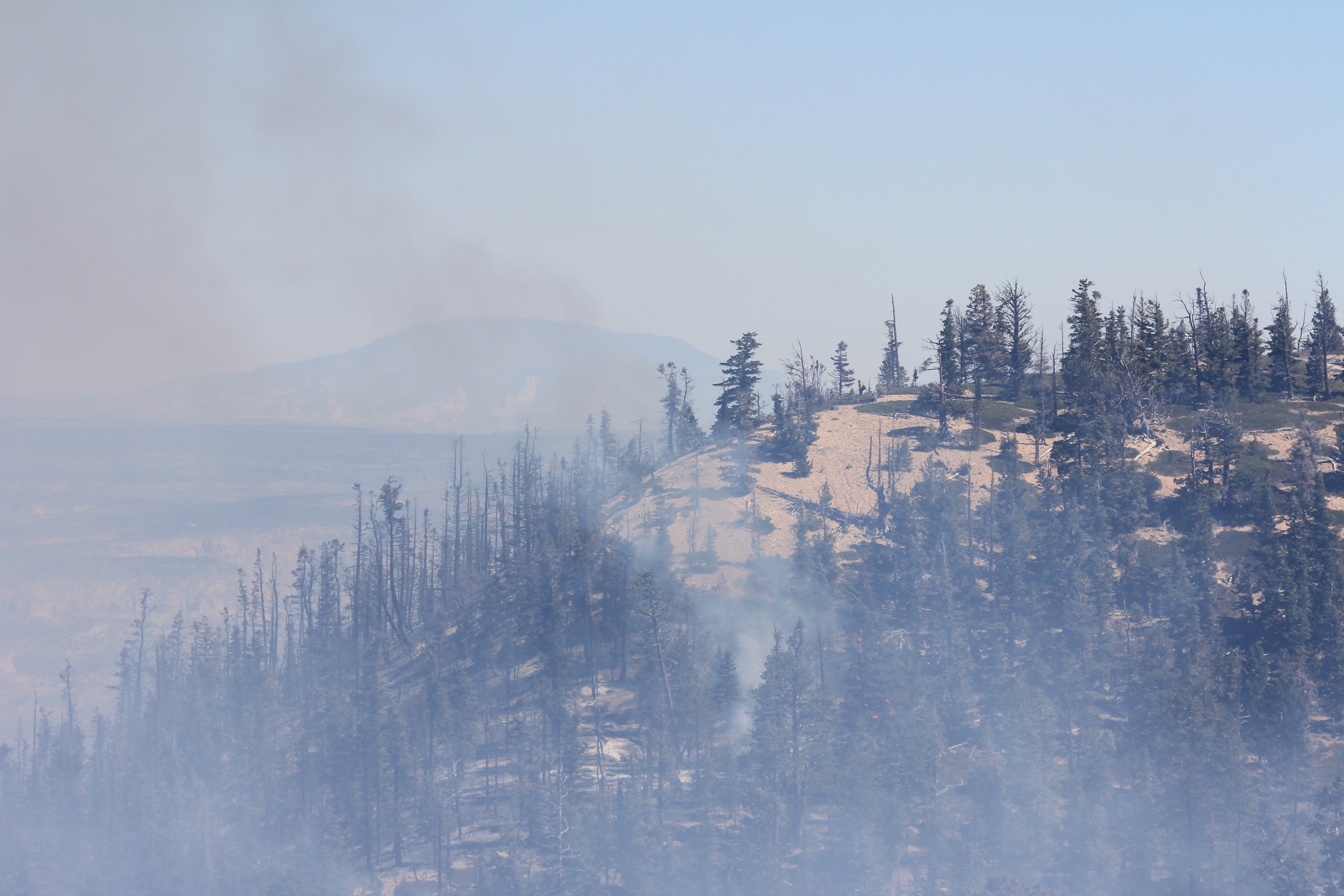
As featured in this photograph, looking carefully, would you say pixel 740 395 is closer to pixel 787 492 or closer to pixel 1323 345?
pixel 787 492

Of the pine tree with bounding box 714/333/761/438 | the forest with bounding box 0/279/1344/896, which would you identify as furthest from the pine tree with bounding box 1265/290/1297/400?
the pine tree with bounding box 714/333/761/438

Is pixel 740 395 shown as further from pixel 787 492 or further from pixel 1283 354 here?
pixel 1283 354

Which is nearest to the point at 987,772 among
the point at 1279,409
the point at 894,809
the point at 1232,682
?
the point at 894,809

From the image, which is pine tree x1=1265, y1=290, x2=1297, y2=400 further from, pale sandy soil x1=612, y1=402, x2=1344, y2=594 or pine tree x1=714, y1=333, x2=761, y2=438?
pine tree x1=714, y1=333, x2=761, y2=438

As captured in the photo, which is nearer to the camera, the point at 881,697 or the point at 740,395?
the point at 881,697

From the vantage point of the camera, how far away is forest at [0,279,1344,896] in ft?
227

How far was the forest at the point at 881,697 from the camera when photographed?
2719 inches

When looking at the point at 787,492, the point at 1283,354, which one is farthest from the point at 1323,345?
the point at 787,492

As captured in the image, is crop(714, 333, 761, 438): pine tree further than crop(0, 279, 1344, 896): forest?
Yes

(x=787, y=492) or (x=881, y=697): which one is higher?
(x=787, y=492)

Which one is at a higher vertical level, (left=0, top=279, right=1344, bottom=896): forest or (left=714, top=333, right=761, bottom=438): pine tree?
(left=714, top=333, right=761, bottom=438): pine tree

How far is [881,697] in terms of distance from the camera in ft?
250

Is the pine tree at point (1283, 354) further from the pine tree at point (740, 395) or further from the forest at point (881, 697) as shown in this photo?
the pine tree at point (740, 395)

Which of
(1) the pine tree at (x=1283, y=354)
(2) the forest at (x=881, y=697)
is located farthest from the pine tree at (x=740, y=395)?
(1) the pine tree at (x=1283, y=354)
